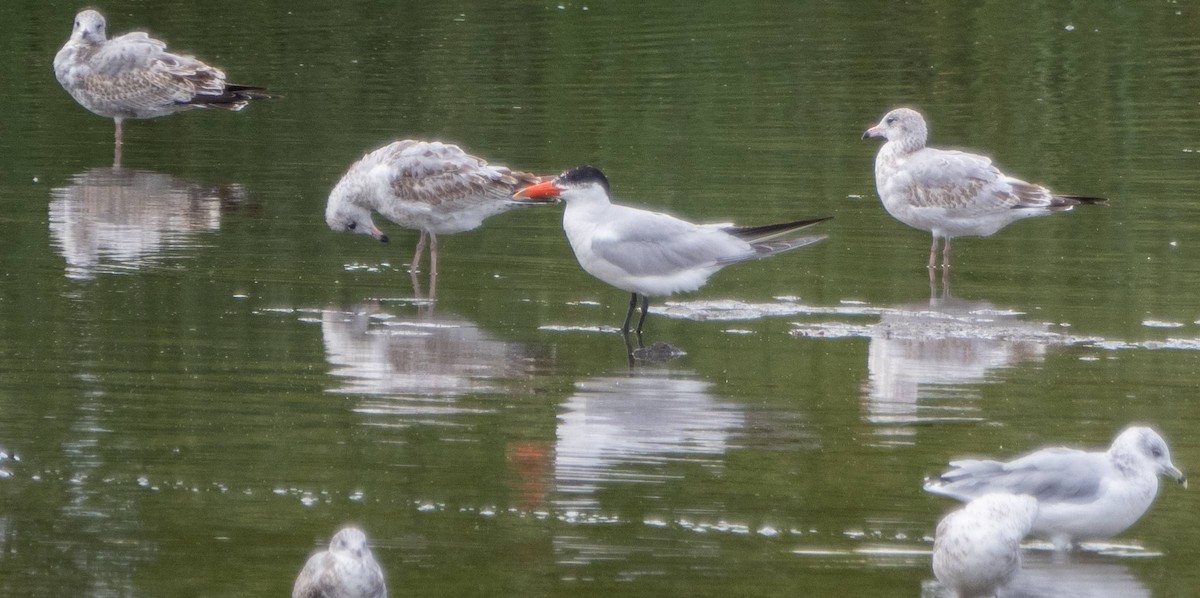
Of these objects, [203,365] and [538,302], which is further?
[538,302]

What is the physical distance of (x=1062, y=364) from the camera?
9.52 meters

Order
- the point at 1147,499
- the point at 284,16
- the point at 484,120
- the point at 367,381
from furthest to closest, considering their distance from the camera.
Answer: the point at 284,16 < the point at 484,120 < the point at 367,381 < the point at 1147,499

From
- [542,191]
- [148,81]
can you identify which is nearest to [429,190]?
[542,191]

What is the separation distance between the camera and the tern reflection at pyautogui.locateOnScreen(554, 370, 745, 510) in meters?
7.67

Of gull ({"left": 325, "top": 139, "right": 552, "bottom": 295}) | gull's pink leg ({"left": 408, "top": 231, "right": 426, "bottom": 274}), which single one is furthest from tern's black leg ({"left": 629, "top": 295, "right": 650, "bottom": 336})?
gull's pink leg ({"left": 408, "top": 231, "right": 426, "bottom": 274})

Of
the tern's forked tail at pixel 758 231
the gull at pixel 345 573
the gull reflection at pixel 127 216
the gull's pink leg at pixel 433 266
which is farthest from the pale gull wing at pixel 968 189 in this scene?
the gull at pixel 345 573

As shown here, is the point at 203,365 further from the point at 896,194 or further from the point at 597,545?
the point at 896,194

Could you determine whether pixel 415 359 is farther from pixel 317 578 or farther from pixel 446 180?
pixel 317 578

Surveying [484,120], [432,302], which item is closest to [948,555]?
[432,302]

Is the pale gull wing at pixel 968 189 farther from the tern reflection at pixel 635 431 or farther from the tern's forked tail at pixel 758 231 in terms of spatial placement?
the tern reflection at pixel 635 431

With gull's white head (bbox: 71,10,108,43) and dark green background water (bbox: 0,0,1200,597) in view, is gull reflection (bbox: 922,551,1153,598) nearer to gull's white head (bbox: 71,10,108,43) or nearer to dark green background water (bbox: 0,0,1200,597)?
dark green background water (bbox: 0,0,1200,597)

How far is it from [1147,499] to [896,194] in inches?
226

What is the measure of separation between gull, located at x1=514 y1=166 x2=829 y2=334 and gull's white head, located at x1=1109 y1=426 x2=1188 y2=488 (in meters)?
3.36

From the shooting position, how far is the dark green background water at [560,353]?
22.6 ft
